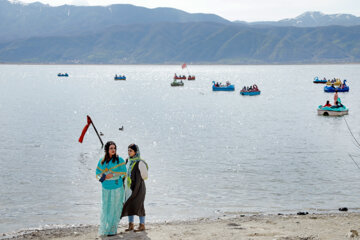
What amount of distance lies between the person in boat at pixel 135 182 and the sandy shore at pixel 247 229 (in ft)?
2.47

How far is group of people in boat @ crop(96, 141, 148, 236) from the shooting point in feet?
37.8

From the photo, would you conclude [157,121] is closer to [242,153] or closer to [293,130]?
[293,130]

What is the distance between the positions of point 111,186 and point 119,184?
204mm

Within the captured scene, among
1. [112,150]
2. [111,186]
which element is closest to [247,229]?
[111,186]

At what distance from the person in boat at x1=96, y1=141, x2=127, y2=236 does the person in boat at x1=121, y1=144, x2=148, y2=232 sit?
21 centimetres

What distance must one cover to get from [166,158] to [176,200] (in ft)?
33.0

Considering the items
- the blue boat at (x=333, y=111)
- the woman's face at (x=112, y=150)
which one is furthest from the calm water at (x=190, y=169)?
the woman's face at (x=112, y=150)

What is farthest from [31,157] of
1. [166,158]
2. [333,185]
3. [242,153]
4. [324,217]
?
[324,217]

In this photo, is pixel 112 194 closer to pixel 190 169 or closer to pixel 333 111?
pixel 190 169

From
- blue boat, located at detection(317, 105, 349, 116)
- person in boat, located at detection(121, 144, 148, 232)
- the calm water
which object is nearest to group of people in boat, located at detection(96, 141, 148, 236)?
person in boat, located at detection(121, 144, 148, 232)

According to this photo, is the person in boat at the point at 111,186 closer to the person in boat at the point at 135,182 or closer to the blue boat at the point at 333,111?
the person in boat at the point at 135,182

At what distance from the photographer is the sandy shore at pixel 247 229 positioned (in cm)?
1240

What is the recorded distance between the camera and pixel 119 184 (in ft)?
38.5

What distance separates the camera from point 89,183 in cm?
2262
